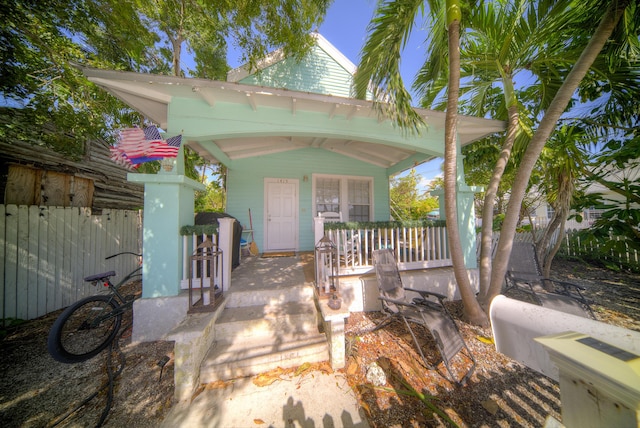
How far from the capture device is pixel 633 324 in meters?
3.05

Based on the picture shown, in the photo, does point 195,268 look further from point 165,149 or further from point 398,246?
point 398,246

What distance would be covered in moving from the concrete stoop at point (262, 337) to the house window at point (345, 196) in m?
3.69

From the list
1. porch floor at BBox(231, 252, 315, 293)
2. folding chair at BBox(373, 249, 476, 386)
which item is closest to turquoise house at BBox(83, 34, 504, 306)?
porch floor at BBox(231, 252, 315, 293)

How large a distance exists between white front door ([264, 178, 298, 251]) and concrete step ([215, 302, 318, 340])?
321 centimetres

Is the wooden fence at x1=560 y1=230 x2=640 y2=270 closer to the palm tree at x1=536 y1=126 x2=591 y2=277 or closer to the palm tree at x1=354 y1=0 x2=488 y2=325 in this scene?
the palm tree at x1=536 y1=126 x2=591 y2=277

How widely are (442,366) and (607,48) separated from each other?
517 centimetres

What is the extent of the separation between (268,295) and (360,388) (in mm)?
1675

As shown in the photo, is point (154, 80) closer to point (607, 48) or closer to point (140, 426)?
point (140, 426)

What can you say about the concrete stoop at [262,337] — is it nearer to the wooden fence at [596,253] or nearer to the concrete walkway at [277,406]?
the concrete walkway at [277,406]

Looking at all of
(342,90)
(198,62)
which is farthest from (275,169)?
(198,62)

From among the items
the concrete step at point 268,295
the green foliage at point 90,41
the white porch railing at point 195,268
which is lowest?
the concrete step at point 268,295

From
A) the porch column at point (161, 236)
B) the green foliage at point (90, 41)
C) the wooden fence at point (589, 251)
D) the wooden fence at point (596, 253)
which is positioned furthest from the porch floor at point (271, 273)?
the wooden fence at point (596, 253)

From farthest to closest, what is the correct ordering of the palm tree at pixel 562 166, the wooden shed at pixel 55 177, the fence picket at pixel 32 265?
the wooden shed at pixel 55 177
the palm tree at pixel 562 166
the fence picket at pixel 32 265

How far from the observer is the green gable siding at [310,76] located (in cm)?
569
